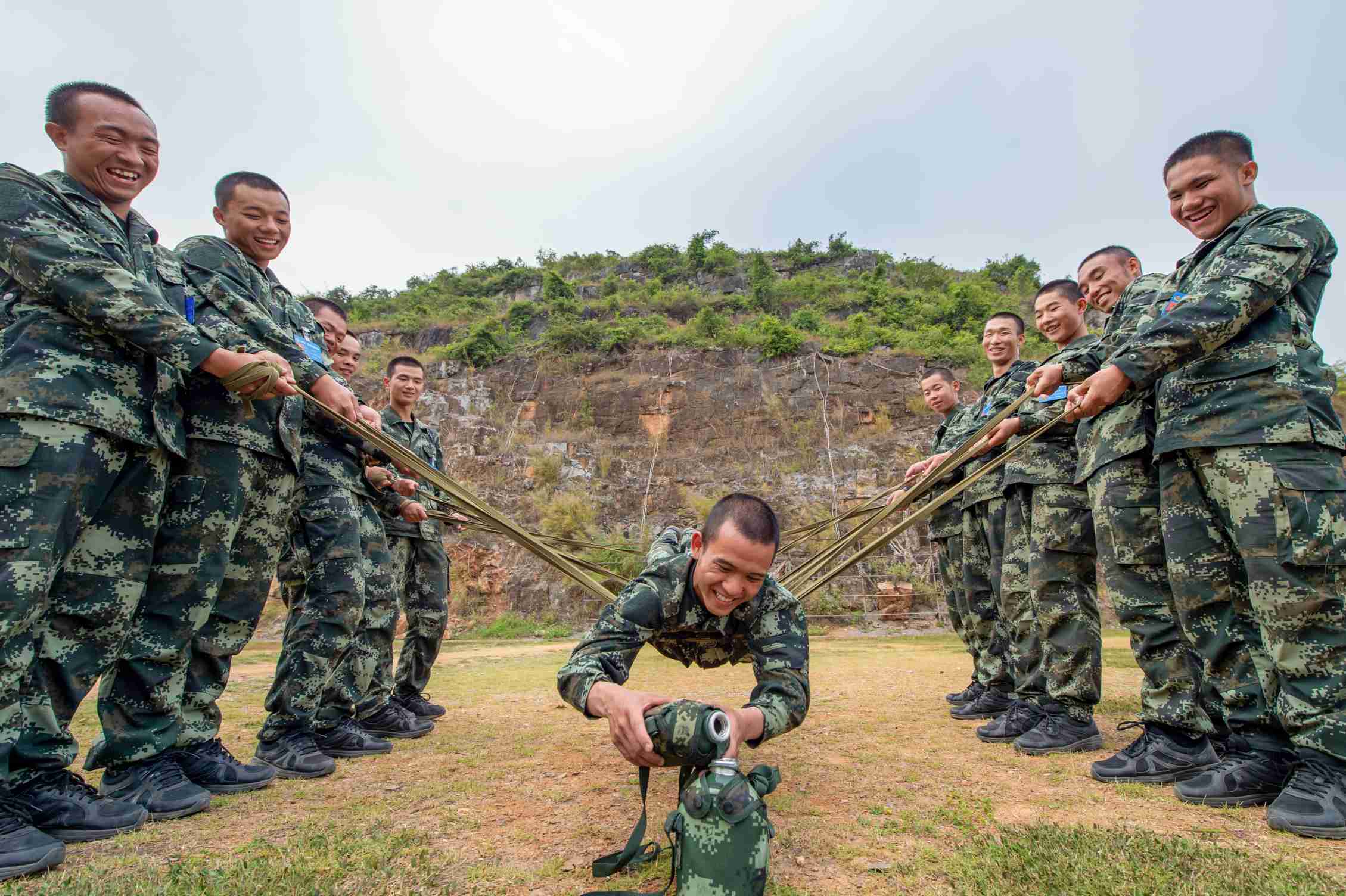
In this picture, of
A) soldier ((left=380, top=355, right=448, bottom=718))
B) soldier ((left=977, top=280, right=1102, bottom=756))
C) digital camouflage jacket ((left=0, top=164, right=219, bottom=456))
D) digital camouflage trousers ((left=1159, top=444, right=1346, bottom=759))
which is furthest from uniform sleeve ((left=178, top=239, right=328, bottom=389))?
digital camouflage trousers ((left=1159, top=444, right=1346, bottom=759))

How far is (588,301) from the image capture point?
24.6 m

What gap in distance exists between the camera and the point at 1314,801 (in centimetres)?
193

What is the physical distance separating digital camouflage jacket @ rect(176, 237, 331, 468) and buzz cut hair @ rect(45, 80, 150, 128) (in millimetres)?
605

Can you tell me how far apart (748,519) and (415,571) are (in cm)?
320

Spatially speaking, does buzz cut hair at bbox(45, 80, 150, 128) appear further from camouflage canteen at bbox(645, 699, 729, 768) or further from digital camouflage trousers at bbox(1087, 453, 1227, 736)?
digital camouflage trousers at bbox(1087, 453, 1227, 736)

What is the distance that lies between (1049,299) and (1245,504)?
195 cm

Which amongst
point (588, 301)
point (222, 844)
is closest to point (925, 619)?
point (222, 844)

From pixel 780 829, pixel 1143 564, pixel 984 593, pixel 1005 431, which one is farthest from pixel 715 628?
pixel 984 593

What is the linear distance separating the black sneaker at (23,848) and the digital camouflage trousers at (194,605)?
45 cm

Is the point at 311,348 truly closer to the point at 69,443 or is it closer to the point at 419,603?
the point at 69,443

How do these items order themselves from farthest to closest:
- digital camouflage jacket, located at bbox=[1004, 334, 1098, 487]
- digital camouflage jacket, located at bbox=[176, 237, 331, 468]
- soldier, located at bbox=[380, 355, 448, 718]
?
soldier, located at bbox=[380, 355, 448, 718]
digital camouflage jacket, located at bbox=[1004, 334, 1098, 487]
digital camouflage jacket, located at bbox=[176, 237, 331, 468]

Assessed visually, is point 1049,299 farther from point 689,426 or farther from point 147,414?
point 689,426

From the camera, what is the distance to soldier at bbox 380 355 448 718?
13.8ft

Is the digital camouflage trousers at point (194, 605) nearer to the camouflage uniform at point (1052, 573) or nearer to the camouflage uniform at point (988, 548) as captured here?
the camouflage uniform at point (1052, 573)
